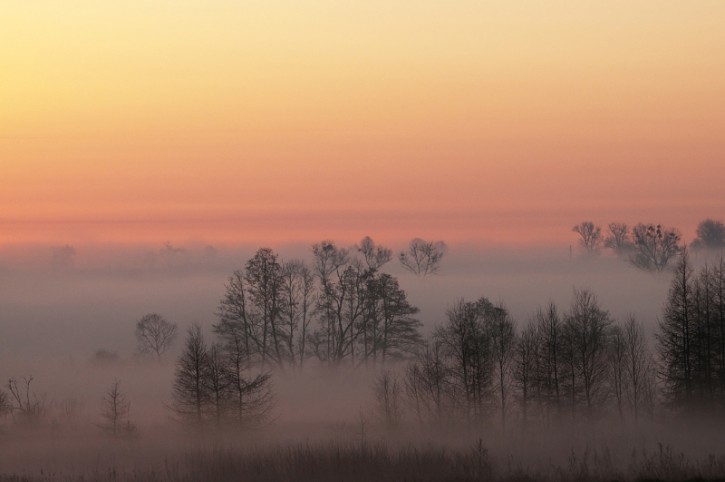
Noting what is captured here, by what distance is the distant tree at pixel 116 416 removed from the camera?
197ft

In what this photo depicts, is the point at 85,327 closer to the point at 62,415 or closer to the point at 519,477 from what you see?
the point at 62,415

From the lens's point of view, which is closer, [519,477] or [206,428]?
[519,477]

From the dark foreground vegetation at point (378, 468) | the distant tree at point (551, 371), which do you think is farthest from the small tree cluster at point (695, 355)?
the dark foreground vegetation at point (378, 468)

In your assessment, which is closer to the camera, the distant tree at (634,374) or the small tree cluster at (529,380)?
the small tree cluster at (529,380)

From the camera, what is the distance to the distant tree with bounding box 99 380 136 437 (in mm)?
60034

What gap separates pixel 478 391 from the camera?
61.2 meters

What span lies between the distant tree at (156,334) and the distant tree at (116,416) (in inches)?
1367

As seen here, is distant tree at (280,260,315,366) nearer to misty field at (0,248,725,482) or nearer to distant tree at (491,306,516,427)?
misty field at (0,248,725,482)

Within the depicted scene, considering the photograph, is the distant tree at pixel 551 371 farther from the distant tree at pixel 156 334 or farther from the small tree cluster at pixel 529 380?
the distant tree at pixel 156 334

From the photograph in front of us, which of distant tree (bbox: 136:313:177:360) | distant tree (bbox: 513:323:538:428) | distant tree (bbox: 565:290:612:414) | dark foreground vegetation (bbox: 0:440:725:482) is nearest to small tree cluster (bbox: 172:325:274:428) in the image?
dark foreground vegetation (bbox: 0:440:725:482)

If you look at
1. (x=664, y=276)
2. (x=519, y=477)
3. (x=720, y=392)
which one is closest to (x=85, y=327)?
(x=664, y=276)

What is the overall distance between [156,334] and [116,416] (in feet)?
193

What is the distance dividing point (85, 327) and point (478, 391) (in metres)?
129

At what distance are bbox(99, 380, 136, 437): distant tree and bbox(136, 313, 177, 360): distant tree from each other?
34.7 meters
